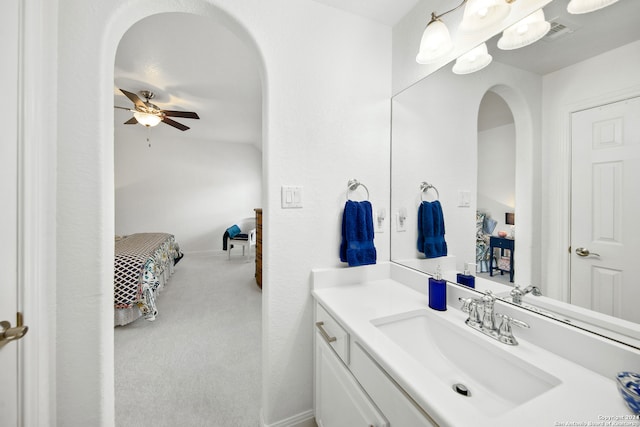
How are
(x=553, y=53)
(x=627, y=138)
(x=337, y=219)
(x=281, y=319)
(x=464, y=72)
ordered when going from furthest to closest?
(x=337, y=219), (x=281, y=319), (x=464, y=72), (x=553, y=53), (x=627, y=138)

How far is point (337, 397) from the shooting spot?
0.97 m

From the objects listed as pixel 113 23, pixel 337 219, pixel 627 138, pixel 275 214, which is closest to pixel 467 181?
pixel 627 138

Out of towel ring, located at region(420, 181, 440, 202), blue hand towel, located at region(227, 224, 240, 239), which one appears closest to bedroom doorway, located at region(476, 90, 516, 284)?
towel ring, located at region(420, 181, 440, 202)

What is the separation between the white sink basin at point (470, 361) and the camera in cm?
68

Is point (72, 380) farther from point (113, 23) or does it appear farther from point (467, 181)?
point (467, 181)

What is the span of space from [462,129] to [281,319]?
4.45 feet

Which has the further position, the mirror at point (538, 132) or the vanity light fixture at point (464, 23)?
the vanity light fixture at point (464, 23)

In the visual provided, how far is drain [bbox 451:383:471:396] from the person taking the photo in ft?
2.50

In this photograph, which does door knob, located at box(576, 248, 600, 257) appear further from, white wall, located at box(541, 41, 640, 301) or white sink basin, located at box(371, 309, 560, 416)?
white sink basin, located at box(371, 309, 560, 416)

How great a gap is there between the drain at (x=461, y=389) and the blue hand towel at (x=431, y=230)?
64 centimetres

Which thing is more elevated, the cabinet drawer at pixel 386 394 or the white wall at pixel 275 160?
the white wall at pixel 275 160

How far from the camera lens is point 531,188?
0.88m

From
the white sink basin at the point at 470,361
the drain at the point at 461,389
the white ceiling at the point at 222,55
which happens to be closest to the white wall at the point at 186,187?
the white ceiling at the point at 222,55

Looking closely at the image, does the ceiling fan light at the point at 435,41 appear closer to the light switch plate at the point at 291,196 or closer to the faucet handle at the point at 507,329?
the light switch plate at the point at 291,196
